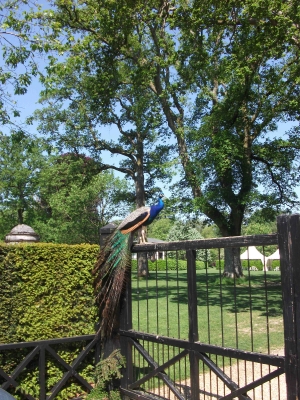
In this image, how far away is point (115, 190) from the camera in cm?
3031

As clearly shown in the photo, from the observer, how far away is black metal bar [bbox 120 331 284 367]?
3.34 metres

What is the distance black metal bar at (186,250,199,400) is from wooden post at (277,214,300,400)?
1.19m

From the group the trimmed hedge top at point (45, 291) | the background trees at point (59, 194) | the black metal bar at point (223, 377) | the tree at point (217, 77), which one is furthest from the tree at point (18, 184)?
the black metal bar at point (223, 377)

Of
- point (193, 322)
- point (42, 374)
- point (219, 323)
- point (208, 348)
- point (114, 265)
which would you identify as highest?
point (114, 265)

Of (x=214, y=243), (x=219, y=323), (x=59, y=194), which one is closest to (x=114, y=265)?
(x=214, y=243)

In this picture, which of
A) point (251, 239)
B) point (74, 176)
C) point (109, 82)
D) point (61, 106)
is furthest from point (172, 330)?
point (61, 106)

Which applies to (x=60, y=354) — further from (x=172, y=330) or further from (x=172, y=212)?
(x=172, y=212)

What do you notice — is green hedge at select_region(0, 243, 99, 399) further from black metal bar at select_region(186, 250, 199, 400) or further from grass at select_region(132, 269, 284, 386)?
black metal bar at select_region(186, 250, 199, 400)

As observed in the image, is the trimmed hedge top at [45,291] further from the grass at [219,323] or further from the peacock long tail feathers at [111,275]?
the grass at [219,323]

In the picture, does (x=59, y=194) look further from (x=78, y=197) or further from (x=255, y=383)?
(x=255, y=383)

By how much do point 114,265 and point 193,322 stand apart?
1.44m

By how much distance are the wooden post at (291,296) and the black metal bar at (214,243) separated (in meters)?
0.20

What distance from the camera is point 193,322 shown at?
13.9ft

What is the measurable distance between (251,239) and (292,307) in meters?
0.72
